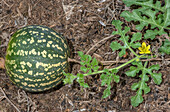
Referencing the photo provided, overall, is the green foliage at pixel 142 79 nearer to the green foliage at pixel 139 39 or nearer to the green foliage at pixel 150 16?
the green foliage at pixel 139 39

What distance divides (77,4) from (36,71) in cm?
175

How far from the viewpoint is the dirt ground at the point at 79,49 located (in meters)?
4.00

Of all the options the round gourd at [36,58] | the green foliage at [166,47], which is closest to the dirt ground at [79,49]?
the green foliage at [166,47]

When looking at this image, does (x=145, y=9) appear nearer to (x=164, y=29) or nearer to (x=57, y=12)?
(x=164, y=29)

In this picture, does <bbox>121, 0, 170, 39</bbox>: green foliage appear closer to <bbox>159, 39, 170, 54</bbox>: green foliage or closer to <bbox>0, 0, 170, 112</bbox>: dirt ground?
<bbox>159, 39, 170, 54</bbox>: green foliage

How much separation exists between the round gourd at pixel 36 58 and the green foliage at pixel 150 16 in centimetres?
139

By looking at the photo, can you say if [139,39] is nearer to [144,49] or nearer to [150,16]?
[144,49]

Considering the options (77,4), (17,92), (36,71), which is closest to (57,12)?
(77,4)

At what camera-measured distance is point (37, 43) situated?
11.5 feet

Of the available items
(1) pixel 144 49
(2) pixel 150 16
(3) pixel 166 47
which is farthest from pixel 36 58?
(3) pixel 166 47

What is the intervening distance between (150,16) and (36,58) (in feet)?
7.01

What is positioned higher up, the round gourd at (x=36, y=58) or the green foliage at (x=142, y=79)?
the round gourd at (x=36, y=58)

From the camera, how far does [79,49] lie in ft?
14.2

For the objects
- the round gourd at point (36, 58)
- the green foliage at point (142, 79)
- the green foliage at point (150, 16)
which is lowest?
the green foliage at point (142, 79)
